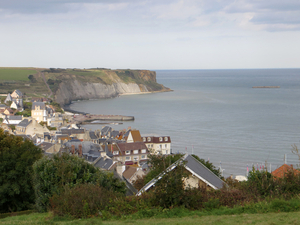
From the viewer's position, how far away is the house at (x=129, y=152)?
3819 cm

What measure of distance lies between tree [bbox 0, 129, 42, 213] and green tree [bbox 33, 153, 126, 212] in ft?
10.8

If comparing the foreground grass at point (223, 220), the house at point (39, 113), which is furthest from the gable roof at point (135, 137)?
the foreground grass at point (223, 220)

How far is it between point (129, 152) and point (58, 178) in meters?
26.0

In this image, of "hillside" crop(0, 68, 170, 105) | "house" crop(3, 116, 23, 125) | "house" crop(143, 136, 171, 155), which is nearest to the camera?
"house" crop(143, 136, 171, 155)

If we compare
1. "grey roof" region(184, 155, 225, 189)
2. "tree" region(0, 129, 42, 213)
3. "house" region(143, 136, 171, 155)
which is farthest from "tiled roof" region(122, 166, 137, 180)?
"house" region(143, 136, 171, 155)

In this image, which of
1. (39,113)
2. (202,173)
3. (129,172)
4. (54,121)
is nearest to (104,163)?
(129,172)

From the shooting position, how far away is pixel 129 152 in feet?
128

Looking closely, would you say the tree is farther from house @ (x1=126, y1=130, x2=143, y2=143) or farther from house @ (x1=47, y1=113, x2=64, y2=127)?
house @ (x1=47, y1=113, x2=64, y2=127)

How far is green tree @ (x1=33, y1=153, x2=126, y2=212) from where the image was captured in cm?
1247

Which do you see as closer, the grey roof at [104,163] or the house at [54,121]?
the grey roof at [104,163]

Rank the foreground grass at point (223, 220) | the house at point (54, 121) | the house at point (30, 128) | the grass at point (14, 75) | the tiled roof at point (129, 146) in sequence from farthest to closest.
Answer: the grass at point (14, 75), the house at point (54, 121), the house at point (30, 128), the tiled roof at point (129, 146), the foreground grass at point (223, 220)

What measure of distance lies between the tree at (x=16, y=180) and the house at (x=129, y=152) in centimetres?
1983

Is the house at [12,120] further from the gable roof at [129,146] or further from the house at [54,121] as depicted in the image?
the gable roof at [129,146]

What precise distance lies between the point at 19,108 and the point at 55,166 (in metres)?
83.9
